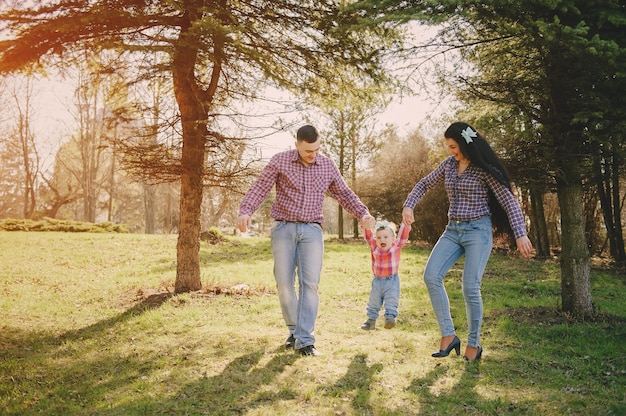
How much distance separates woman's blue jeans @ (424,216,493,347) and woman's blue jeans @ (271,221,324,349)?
1093 millimetres

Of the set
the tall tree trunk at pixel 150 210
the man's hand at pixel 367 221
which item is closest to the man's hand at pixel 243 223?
the man's hand at pixel 367 221

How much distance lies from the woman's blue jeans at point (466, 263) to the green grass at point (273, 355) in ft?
1.74

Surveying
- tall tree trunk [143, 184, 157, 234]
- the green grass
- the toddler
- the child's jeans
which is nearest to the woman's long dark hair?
the green grass

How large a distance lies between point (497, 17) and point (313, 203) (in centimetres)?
290

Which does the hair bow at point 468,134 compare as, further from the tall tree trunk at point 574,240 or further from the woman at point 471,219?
the tall tree trunk at point 574,240

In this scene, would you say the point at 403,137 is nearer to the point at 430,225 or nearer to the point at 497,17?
the point at 430,225

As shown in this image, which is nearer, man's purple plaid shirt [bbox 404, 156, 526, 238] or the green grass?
the green grass

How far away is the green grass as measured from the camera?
3.88 metres

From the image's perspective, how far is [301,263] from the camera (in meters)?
4.87

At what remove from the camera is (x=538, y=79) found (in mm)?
6797

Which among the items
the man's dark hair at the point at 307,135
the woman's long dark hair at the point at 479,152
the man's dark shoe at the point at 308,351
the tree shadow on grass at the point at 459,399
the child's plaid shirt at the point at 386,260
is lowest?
the tree shadow on grass at the point at 459,399

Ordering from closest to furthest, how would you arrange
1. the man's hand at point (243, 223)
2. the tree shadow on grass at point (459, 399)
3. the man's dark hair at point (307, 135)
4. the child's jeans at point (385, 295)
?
the tree shadow on grass at point (459, 399)
the man's hand at point (243, 223)
the man's dark hair at point (307, 135)
the child's jeans at point (385, 295)

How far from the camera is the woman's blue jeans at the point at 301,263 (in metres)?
4.81

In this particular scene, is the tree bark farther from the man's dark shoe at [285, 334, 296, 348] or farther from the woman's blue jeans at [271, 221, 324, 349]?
the woman's blue jeans at [271, 221, 324, 349]
